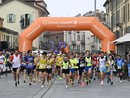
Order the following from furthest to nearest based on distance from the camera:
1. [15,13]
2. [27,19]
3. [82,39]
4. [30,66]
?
[82,39]
[15,13]
[27,19]
[30,66]

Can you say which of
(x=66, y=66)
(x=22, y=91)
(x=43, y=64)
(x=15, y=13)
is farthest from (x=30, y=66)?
(x=15, y=13)

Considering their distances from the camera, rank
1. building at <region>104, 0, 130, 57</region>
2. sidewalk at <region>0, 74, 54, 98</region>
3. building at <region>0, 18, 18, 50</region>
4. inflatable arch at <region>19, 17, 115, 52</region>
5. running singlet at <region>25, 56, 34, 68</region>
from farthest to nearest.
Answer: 1. building at <region>0, 18, 18, 50</region>
2. building at <region>104, 0, 130, 57</region>
3. inflatable arch at <region>19, 17, 115, 52</region>
4. running singlet at <region>25, 56, 34, 68</region>
5. sidewalk at <region>0, 74, 54, 98</region>

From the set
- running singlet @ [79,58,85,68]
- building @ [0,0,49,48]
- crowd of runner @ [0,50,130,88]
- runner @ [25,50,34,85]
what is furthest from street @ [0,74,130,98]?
building @ [0,0,49,48]

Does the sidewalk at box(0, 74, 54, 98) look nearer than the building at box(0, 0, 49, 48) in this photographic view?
Yes

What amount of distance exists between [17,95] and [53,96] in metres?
1.57

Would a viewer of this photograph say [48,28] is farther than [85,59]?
Yes

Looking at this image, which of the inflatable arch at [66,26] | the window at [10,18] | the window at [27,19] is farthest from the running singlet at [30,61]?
the window at [10,18]

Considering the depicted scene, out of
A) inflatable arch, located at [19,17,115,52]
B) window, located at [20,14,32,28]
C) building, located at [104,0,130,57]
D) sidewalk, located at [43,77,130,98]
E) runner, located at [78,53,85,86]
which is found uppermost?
window, located at [20,14,32,28]

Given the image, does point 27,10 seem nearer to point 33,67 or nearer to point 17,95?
point 33,67

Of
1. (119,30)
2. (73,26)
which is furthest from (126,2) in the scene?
(73,26)

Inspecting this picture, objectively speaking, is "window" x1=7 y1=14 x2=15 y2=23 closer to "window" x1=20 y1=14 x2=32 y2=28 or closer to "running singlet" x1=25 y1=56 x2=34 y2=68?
"window" x1=20 y1=14 x2=32 y2=28

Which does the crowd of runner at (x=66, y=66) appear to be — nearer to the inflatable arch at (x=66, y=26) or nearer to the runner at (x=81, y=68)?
the runner at (x=81, y=68)

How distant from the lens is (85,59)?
2709 centimetres

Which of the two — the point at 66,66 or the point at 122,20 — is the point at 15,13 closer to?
the point at 122,20
